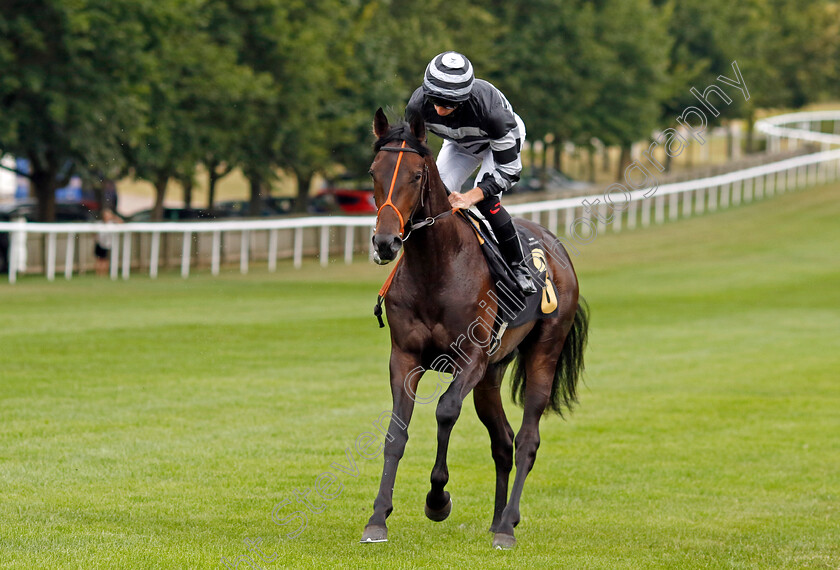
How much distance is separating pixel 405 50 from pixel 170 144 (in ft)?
33.9

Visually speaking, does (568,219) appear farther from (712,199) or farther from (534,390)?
(534,390)

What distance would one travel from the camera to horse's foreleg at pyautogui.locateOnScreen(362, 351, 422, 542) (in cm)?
701

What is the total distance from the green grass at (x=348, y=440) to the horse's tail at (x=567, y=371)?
0.77m

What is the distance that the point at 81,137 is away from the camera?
27438 mm

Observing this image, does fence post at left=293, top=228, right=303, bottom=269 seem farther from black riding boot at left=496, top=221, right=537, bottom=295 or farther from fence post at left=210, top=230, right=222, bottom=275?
black riding boot at left=496, top=221, right=537, bottom=295

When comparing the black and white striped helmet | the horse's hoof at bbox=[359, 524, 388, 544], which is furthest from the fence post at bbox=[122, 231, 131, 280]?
the horse's hoof at bbox=[359, 524, 388, 544]

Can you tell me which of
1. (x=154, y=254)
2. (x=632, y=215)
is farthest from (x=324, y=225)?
(x=632, y=215)

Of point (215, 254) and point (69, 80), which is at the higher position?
point (69, 80)

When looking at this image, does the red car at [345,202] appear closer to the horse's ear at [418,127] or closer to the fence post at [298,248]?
the fence post at [298,248]

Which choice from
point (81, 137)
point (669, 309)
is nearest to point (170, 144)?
point (81, 137)

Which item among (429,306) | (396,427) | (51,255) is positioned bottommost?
(51,255)

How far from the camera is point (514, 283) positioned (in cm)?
805

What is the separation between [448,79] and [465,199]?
0.73 m

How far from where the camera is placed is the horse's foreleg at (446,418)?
730 centimetres
